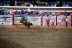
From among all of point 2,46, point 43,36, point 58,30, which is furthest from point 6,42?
point 58,30

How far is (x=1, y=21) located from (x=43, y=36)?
1.01 metres

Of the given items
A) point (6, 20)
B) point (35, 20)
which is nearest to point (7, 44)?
point (6, 20)

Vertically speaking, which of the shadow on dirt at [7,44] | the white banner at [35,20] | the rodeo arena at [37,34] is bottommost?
the shadow on dirt at [7,44]

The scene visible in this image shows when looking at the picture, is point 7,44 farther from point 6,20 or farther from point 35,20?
point 35,20

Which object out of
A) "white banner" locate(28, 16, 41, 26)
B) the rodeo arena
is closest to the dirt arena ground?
the rodeo arena

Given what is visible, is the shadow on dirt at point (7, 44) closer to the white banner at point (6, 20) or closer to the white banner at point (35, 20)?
the white banner at point (6, 20)

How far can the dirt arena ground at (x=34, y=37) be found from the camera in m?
4.68

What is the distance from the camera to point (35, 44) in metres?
4.73

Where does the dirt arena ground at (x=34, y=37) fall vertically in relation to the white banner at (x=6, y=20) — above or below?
below

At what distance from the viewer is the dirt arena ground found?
468 cm

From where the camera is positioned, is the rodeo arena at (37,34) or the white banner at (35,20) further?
the white banner at (35,20)

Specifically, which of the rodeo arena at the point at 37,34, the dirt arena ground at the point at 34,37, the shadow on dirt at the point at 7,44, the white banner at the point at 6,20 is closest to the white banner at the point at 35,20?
the rodeo arena at the point at 37,34

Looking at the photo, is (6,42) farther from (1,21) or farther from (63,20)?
(63,20)

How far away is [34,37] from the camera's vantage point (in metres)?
4.70
